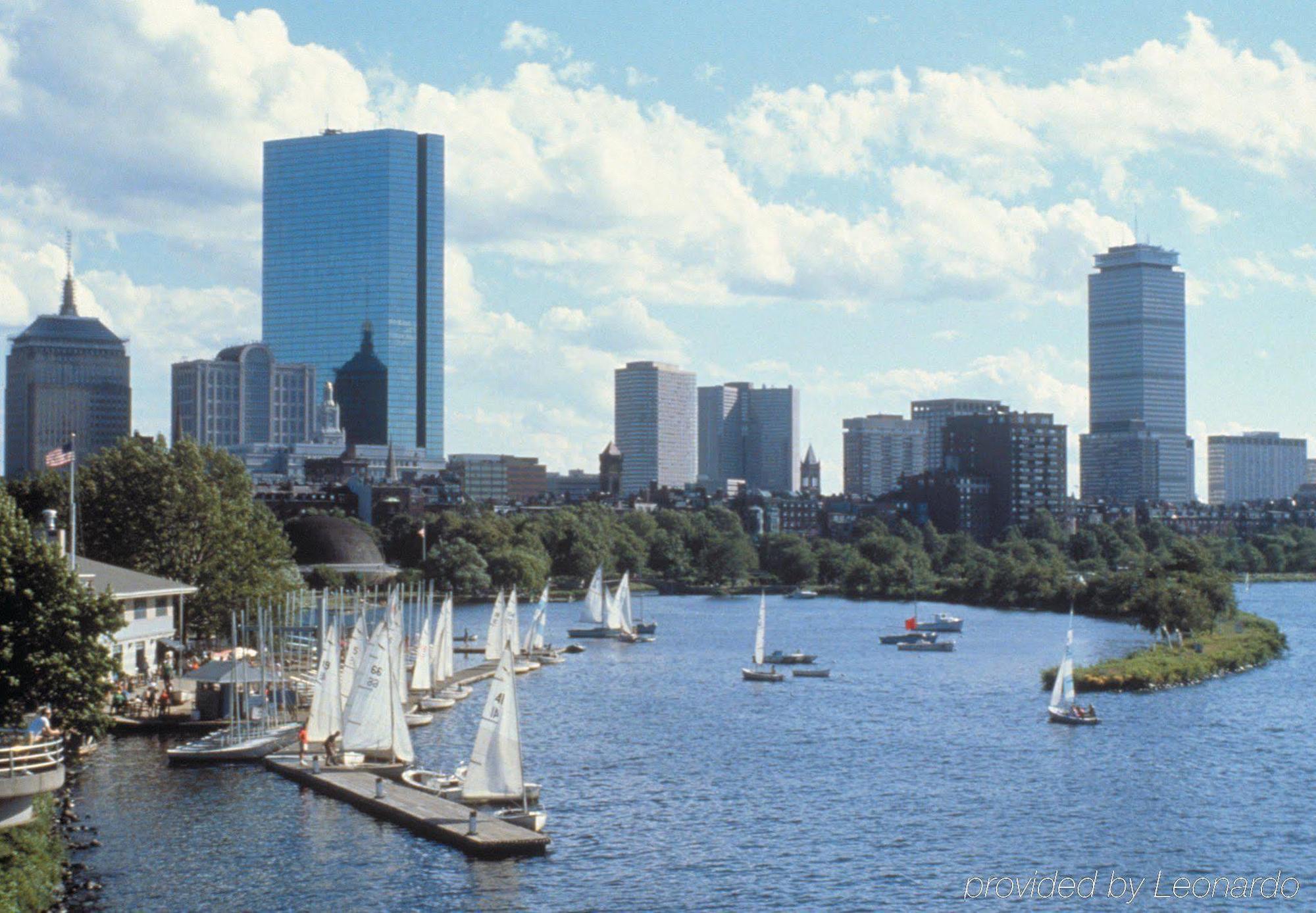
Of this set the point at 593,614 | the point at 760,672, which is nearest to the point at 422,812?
the point at 760,672

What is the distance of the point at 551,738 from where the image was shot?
3273 inches

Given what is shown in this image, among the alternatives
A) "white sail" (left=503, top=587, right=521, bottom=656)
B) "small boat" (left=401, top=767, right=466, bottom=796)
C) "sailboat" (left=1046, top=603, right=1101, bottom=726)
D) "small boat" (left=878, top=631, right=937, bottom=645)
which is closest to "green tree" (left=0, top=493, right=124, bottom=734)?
"small boat" (left=401, top=767, right=466, bottom=796)

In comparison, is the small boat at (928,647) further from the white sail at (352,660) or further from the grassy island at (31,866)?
the grassy island at (31,866)

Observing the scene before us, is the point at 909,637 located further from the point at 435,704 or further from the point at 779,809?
the point at 779,809

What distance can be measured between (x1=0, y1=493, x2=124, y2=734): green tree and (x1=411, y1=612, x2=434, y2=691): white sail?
40.3 meters

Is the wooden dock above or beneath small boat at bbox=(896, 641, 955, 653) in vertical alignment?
above

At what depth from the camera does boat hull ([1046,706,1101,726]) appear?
8831 centimetres

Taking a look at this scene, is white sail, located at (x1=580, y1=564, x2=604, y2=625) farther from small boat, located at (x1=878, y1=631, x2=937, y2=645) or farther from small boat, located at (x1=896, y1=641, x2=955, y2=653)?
small boat, located at (x1=896, y1=641, x2=955, y2=653)

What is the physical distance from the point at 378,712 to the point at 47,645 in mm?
17279

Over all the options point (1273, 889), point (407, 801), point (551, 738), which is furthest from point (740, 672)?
point (1273, 889)

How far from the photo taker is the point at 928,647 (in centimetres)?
14162

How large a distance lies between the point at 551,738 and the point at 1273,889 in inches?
1487

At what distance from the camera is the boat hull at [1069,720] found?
88.3m

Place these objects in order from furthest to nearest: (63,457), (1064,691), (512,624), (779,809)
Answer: (512,624) < (1064,691) < (63,457) < (779,809)
